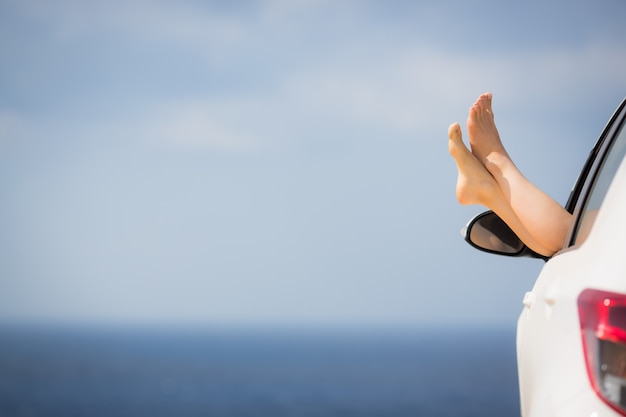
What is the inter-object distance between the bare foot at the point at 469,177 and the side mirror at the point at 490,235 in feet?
0.23

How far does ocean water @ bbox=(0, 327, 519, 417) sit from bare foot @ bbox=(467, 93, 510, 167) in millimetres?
79650

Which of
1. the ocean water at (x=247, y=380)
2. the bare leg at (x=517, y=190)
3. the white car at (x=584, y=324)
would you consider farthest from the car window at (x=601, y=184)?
the ocean water at (x=247, y=380)

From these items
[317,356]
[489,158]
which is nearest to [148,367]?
[317,356]

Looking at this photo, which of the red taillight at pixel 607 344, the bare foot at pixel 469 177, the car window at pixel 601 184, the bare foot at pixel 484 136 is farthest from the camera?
the bare foot at pixel 484 136

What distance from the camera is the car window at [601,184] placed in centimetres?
179

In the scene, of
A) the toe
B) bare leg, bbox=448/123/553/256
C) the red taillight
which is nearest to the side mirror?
bare leg, bbox=448/123/553/256

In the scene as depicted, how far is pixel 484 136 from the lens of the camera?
279 centimetres

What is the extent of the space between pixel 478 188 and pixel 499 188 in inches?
2.9

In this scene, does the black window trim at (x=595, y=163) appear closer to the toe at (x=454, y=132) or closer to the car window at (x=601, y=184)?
the car window at (x=601, y=184)

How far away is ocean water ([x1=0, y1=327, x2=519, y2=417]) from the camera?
3452 inches

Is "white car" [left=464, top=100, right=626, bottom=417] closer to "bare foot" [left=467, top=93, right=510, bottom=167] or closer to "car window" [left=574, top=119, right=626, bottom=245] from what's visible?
"car window" [left=574, top=119, right=626, bottom=245]

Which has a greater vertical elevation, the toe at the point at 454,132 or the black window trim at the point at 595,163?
the toe at the point at 454,132

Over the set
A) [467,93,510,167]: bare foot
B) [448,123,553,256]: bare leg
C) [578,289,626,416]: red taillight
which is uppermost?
[467,93,510,167]: bare foot

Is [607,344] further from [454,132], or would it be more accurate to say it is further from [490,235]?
[454,132]
